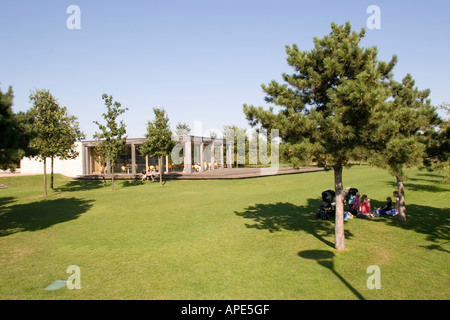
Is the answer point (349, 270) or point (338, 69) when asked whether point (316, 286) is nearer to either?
point (349, 270)

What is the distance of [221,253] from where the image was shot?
341 inches

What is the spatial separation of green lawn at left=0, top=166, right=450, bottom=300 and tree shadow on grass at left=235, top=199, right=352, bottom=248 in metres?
0.04

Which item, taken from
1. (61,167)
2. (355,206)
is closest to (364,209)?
(355,206)

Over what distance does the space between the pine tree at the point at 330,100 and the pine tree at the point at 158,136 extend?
20655 millimetres

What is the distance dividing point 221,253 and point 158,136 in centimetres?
2132

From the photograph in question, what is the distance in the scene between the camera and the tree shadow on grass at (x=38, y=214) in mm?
12973

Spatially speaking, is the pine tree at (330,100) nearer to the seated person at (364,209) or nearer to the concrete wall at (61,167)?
the seated person at (364,209)

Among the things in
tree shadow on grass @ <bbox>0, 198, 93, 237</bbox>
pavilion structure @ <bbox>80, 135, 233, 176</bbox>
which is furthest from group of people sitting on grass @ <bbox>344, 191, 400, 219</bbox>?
pavilion structure @ <bbox>80, 135, 233, 176</bbox>

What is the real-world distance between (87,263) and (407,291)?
7.52 m

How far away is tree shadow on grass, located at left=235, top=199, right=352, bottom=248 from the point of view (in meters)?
11.3

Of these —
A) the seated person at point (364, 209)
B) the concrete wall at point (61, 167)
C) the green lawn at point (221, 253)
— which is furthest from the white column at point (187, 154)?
the seated person at point (364, 209)
